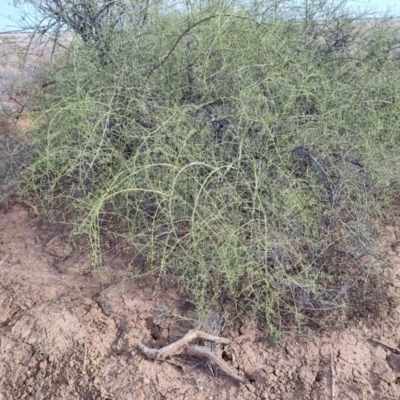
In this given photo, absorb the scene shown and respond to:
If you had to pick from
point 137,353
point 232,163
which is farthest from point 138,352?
point 232,163

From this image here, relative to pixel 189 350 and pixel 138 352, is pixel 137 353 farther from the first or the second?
pixel 189 350

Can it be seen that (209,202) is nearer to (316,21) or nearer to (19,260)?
(19,260)

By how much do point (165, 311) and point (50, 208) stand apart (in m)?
1.09

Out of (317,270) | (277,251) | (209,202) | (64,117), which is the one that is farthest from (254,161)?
(64,117)

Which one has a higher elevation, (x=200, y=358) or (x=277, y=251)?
(x=277, y=251)

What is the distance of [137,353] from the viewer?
1888 millimetres

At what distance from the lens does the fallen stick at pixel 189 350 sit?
182 centimetres

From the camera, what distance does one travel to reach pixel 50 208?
2.72 m

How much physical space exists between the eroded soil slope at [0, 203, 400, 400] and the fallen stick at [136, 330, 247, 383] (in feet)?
0.10

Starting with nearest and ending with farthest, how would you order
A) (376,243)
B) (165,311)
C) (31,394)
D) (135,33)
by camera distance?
1. (31,394)
2. (165,311)
3. (376,243)
4. (135,33)

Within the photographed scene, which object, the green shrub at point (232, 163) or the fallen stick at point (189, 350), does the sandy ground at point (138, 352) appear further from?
the green shrub at point (232, 163)

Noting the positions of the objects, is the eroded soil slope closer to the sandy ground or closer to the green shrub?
the sandy ground

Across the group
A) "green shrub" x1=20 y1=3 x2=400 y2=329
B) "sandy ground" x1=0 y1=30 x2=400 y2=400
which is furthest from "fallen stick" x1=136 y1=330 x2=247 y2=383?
"green shrub" x1=20 y1=3 x2=400 y2=329

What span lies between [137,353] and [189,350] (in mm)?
214
